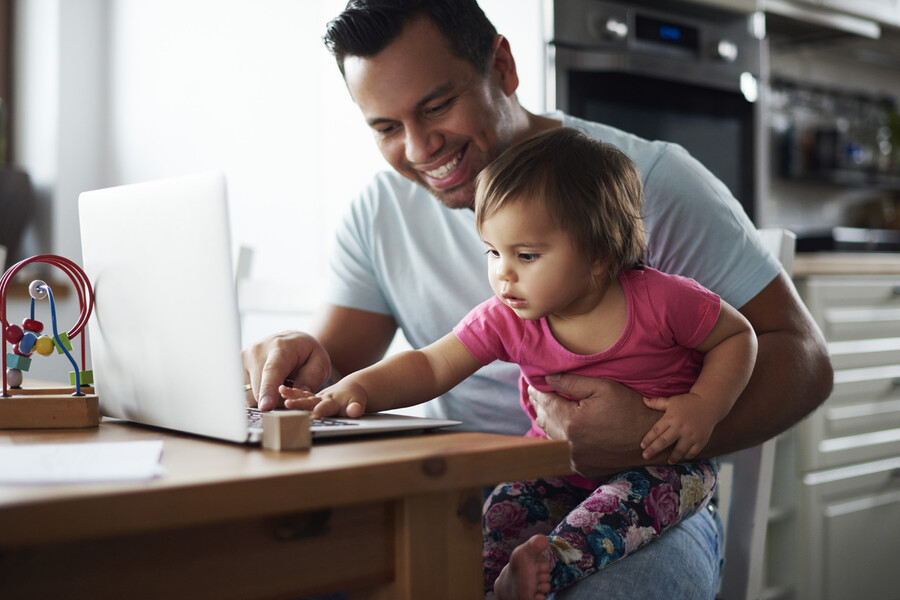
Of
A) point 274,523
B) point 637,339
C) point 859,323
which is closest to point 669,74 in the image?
point 859,323

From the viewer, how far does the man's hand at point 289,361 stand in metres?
1.09

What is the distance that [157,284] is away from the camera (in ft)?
2.59

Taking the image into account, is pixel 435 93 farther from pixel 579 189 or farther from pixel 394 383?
pixel 394 383

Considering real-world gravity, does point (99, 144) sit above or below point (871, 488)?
above

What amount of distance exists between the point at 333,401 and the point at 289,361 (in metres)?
0.24

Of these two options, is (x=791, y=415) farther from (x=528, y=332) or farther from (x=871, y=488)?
(x=871, y=488)

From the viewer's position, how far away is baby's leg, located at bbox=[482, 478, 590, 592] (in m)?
1.09

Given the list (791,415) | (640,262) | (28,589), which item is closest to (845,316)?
(791,415)

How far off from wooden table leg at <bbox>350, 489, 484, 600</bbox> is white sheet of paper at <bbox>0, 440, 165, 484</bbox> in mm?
188

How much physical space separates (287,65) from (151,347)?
2066mm

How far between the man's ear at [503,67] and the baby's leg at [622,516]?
70 cm

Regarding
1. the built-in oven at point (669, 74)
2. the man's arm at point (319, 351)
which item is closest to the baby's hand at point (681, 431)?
the man's arm at point (319, 351)

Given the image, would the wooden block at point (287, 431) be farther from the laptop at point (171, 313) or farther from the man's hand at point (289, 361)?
the man's hand at point (289, 361)

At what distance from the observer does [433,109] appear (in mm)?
1341
